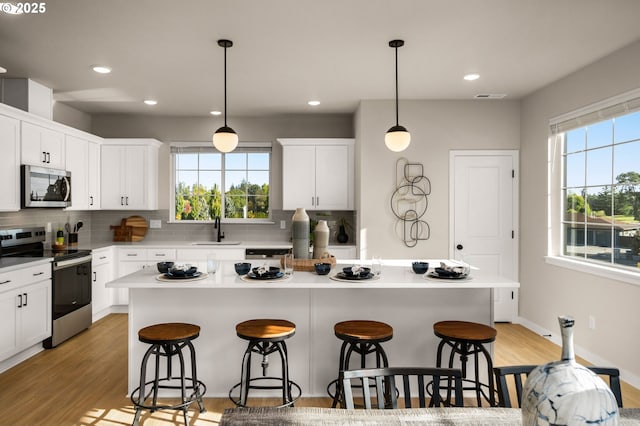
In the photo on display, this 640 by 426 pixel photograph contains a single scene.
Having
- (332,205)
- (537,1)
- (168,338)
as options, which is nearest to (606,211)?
(537,1)

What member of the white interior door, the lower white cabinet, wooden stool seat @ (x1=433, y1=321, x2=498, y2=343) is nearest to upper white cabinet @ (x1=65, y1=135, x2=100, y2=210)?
the lower white cabinet

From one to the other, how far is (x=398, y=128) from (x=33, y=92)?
3788 millimetres

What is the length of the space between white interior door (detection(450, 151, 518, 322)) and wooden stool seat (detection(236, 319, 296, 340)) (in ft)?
10.3

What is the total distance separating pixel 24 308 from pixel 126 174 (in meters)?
2.50

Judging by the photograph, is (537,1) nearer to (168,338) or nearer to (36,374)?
(168,338)

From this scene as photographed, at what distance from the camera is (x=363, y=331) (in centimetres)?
281

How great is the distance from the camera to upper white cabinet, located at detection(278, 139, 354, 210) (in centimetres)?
587

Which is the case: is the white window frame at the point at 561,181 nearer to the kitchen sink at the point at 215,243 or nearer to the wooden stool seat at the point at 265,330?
the wooden stool seat at the point at 265,330

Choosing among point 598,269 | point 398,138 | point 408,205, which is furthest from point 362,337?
point 408,205

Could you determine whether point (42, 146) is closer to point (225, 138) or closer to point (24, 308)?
point (24, 308)

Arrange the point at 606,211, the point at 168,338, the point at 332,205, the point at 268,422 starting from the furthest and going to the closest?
the point at 332,205 → the point at 606,211 → the point at 168,338 → the point at 268,422

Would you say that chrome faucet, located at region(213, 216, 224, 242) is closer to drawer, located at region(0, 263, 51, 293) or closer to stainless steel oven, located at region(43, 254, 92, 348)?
stainless steel oven, located at region(43, 254, 92, 348)

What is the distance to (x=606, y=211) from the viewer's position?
13.0ft

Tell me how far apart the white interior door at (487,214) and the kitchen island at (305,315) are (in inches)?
88.6
